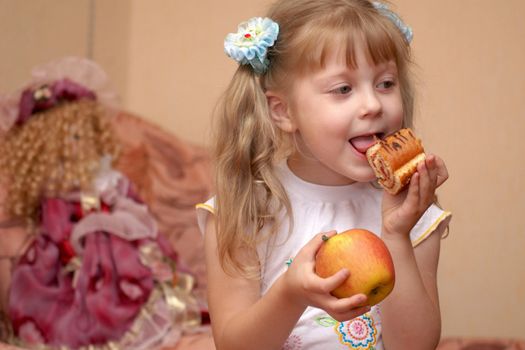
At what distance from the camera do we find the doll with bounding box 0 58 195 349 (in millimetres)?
2645

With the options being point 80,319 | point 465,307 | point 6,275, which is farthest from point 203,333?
point 465,307

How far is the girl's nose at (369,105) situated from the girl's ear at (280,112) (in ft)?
0.66

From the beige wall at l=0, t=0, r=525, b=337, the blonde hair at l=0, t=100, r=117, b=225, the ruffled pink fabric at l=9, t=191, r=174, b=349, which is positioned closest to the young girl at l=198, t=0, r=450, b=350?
the ruffled pink fabric at l=9, t=191, r=174, b=349

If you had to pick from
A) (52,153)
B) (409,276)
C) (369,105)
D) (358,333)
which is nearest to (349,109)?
(369,105)

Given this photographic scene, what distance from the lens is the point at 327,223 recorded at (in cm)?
165

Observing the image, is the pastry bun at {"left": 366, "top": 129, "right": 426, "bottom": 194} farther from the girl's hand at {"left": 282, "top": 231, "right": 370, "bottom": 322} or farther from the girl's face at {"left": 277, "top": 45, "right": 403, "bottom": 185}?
the girl's hand at {"left": 282, "top": 231, "right": 370, "bottom": 322}

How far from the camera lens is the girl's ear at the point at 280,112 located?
1.66 m

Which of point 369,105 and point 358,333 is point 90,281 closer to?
point 358,333

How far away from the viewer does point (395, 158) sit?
4.70ft

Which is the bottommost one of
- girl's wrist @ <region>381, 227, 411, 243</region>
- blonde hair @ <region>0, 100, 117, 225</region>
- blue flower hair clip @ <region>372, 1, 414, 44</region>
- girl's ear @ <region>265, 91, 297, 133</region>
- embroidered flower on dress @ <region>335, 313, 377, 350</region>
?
blonde hair @ <region>0, 100, 117, 225</region>

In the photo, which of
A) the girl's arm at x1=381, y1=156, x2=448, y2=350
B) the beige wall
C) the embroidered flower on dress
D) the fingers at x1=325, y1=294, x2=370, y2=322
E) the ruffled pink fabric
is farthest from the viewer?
the beige wall

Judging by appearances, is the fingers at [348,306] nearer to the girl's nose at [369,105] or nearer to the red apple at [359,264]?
the red apple at [359,264]

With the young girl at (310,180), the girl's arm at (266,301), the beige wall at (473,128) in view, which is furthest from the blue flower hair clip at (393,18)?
the beige wall at (473,128)

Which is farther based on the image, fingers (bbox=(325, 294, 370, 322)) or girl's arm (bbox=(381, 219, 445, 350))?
girl's arm (bbox=(381, 219, 445, 350))
